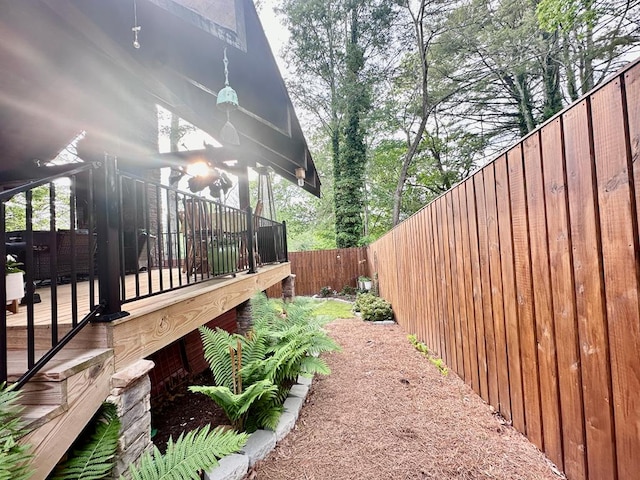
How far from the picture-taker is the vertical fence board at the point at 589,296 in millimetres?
1199

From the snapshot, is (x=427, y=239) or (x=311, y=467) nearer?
(x=311, y=467)

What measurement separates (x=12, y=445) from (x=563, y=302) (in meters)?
2.26

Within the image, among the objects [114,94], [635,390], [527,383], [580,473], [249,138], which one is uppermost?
[114,94]

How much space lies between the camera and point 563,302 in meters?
1.42

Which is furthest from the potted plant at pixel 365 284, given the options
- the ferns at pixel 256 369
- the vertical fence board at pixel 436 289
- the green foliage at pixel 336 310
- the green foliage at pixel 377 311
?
the ferns at pixel 256 369

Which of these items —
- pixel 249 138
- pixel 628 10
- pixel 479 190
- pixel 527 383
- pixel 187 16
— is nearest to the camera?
pixel 527 383

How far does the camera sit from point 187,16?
6.31 ft

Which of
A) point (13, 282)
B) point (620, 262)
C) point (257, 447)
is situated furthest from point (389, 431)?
point (13, 282)

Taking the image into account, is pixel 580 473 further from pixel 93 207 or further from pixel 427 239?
pixel 93 207

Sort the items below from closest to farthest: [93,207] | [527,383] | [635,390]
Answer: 1. [635,390]
2. [93,207]
3. [527,383]

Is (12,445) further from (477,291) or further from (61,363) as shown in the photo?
(477,291)

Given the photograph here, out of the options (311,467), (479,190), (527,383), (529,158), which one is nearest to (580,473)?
(527,383)

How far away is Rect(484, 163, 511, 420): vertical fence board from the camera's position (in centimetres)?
197

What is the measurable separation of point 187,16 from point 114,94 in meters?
2.91
